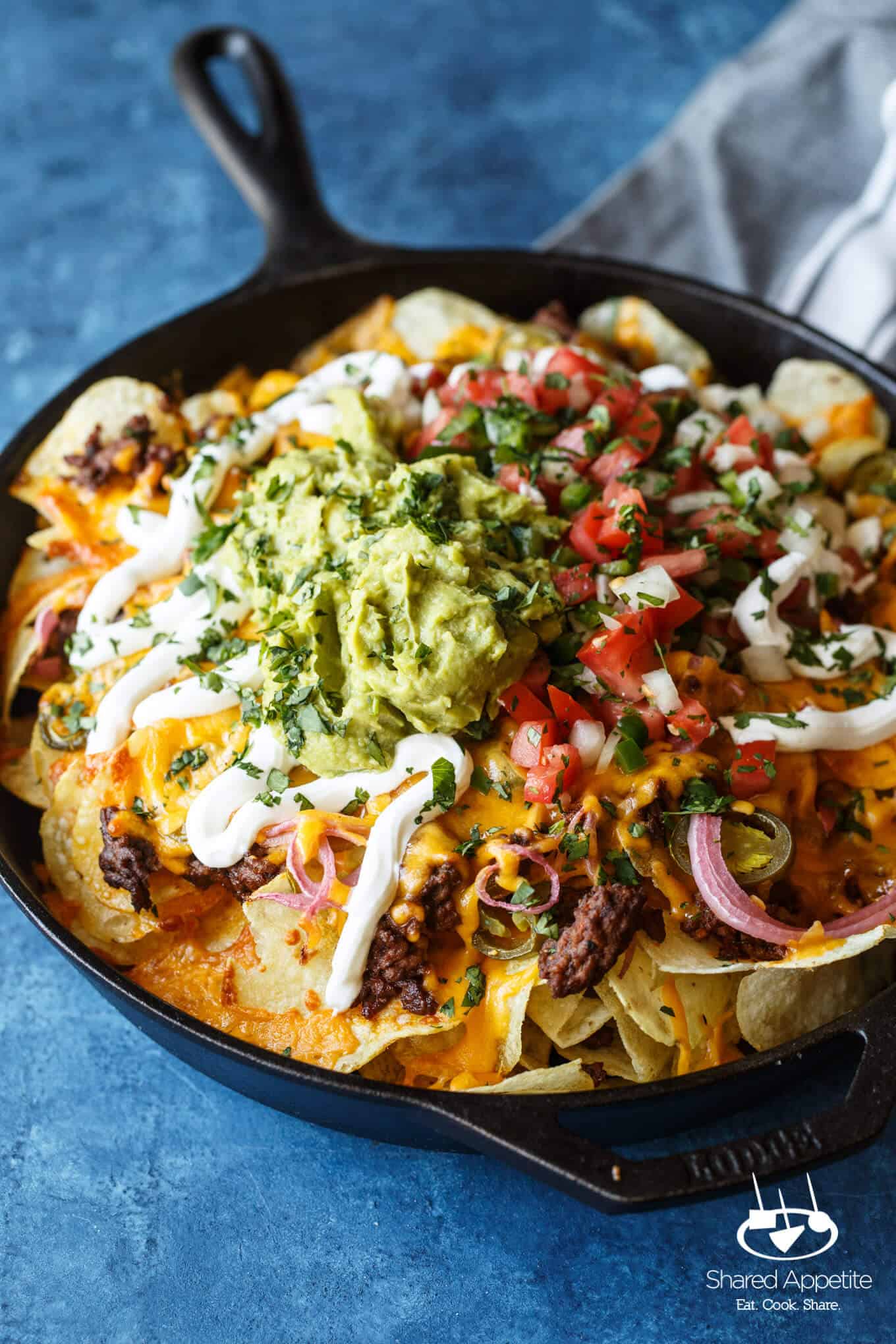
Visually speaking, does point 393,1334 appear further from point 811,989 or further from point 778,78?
point 778,78

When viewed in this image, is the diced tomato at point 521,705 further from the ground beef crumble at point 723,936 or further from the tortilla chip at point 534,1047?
the tortilla chip at point 534,1047

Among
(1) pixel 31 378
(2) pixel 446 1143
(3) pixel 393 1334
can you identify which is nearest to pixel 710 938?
(2) pixel 446 1143

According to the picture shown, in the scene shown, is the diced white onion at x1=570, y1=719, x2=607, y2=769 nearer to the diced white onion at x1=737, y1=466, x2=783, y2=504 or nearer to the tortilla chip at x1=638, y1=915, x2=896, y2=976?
the tortilla chip at x1=638, y1=915, x2=896, y2=976

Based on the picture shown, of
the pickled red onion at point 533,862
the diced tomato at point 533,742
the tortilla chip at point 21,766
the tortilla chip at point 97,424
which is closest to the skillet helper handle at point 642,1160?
the pickled red onion at point 533,862

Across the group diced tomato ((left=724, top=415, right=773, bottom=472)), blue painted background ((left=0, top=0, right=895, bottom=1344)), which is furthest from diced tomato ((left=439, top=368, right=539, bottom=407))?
blue painted background ((left=0, top=0, right=895, bottom=1344))

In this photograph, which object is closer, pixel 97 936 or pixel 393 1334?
pixel 393 1334
